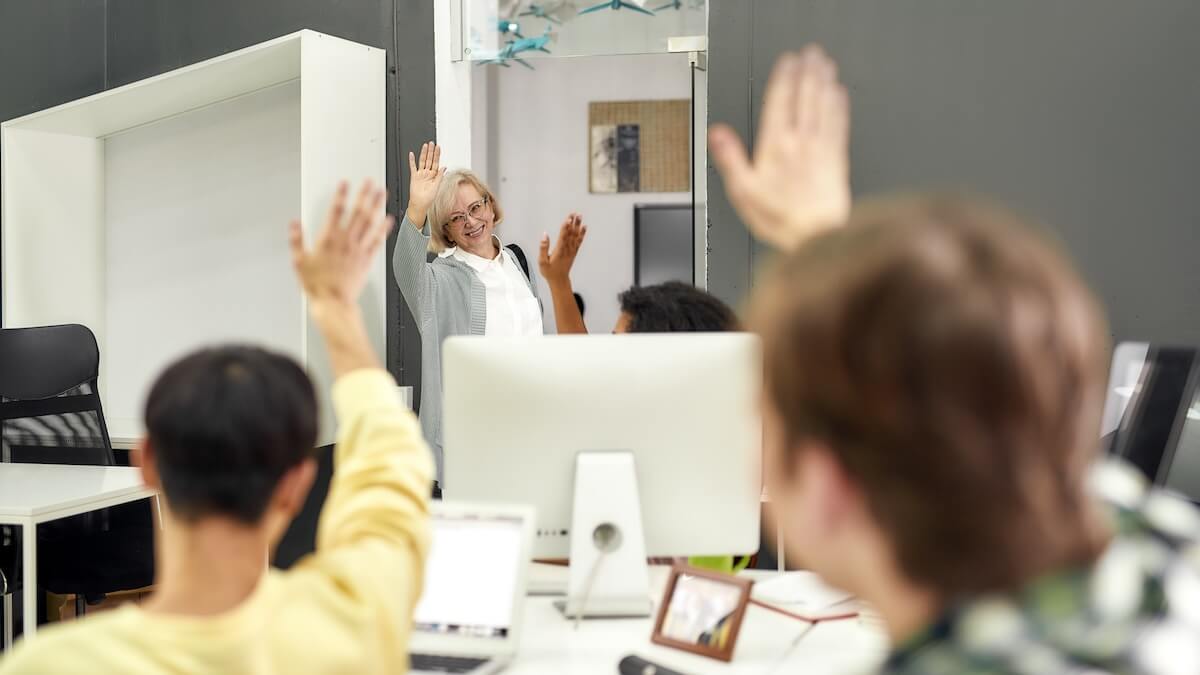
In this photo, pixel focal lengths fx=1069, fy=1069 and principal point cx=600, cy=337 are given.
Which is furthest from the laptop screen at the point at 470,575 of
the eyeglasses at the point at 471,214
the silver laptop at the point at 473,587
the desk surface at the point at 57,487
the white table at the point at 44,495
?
the eyeglasses at the point at 471,214

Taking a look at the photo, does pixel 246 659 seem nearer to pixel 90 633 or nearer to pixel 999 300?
pixel 90 633

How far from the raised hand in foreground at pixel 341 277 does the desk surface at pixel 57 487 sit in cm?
149

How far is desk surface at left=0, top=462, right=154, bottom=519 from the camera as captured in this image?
2666 mm

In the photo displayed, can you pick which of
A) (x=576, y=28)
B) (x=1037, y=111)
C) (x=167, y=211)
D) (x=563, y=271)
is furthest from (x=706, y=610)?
(x=167, y=211)

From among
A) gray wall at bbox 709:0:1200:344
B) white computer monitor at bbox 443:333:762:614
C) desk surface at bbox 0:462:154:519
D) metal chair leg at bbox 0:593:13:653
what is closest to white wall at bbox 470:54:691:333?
gray wall at bbox 709:0:1200:344

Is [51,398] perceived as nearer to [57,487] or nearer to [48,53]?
[57,487]

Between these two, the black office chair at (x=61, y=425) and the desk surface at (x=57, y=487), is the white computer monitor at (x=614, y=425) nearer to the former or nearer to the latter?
the desk surface at (x=57, y=487)

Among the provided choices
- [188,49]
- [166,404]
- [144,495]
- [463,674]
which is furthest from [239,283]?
[166,404]

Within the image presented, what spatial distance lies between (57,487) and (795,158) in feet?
8.63

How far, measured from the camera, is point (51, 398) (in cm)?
341

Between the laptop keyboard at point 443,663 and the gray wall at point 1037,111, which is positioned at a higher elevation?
the gray wall at point 1037,111

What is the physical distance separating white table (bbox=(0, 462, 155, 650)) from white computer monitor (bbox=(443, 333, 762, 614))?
137 cm

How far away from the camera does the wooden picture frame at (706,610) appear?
63.8 inches

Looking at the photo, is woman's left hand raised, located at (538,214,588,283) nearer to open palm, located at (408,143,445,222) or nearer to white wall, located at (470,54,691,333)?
open palm, located at (408,143,445,222)
